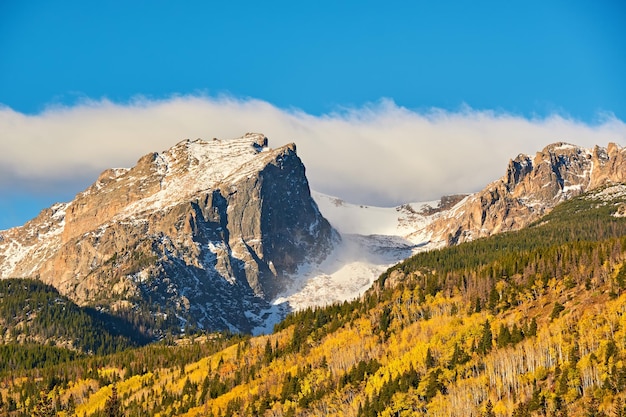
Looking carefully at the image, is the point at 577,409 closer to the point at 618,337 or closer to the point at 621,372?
the point at 621,372

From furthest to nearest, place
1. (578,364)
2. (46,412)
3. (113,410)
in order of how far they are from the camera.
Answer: (578,364) → (113,410) → (46,412)

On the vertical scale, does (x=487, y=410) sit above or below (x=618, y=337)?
below

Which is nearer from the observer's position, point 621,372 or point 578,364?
point 621,372

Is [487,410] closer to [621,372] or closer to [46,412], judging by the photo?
[621,372]

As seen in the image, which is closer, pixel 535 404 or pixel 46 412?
pixel 46 412

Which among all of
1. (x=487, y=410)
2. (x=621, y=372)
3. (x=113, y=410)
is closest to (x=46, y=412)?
(x=113, y=410)

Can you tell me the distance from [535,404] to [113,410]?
79.8 meters

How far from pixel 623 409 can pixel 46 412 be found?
96.8m

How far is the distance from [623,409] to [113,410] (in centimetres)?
8749

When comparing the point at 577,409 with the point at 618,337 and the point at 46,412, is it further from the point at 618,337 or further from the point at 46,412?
the point at 46,412

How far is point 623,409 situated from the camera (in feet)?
561

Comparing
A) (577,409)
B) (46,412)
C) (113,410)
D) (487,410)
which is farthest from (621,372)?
(46,412)

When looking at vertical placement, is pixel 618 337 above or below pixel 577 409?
above

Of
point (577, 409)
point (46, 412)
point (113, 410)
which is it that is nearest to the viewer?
point (46, 412)
